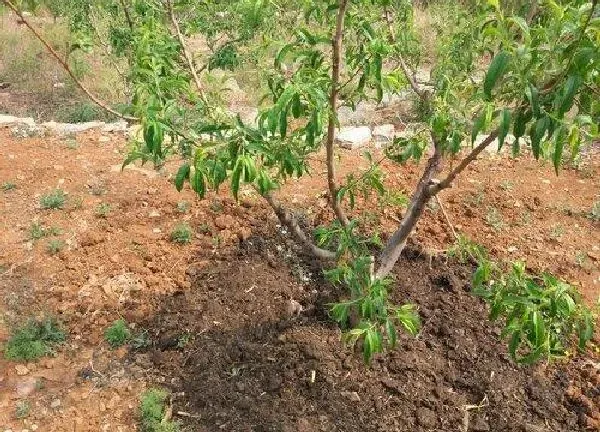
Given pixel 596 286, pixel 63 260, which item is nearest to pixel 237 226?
pixel 63 260

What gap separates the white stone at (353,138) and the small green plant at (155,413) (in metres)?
2.69

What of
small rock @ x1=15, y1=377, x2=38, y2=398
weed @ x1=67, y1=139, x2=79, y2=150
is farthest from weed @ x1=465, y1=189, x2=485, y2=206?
weed @ x1=67, y1=139, x2=79, y2=150

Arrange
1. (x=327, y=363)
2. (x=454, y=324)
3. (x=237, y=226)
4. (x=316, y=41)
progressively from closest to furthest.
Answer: (x=316, y=41) < (x=327, y=363) < (x=454, y=324) < (x=237, y=226)

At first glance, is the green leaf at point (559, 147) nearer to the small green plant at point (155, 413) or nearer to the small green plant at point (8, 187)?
the small green plant at point (155, 413)

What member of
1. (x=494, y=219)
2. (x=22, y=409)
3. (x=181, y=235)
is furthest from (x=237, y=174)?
(x=494, y=219)

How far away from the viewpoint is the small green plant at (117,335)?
3148 mm

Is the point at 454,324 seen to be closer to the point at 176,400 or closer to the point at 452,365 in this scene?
the point at 452,365

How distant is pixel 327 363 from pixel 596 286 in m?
1.77

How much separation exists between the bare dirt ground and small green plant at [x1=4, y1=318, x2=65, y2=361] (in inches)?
2.3

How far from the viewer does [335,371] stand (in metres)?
2.91

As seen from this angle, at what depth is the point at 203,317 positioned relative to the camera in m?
3.24

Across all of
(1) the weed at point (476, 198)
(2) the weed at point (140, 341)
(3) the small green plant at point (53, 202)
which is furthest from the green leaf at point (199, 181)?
(1) the weed at point (476, 198)

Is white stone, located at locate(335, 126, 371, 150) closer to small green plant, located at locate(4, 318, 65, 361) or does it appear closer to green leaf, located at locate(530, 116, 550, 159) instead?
small green plant, located at locate(4, 318, 65, 361)

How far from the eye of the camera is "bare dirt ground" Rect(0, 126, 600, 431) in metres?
2.79
